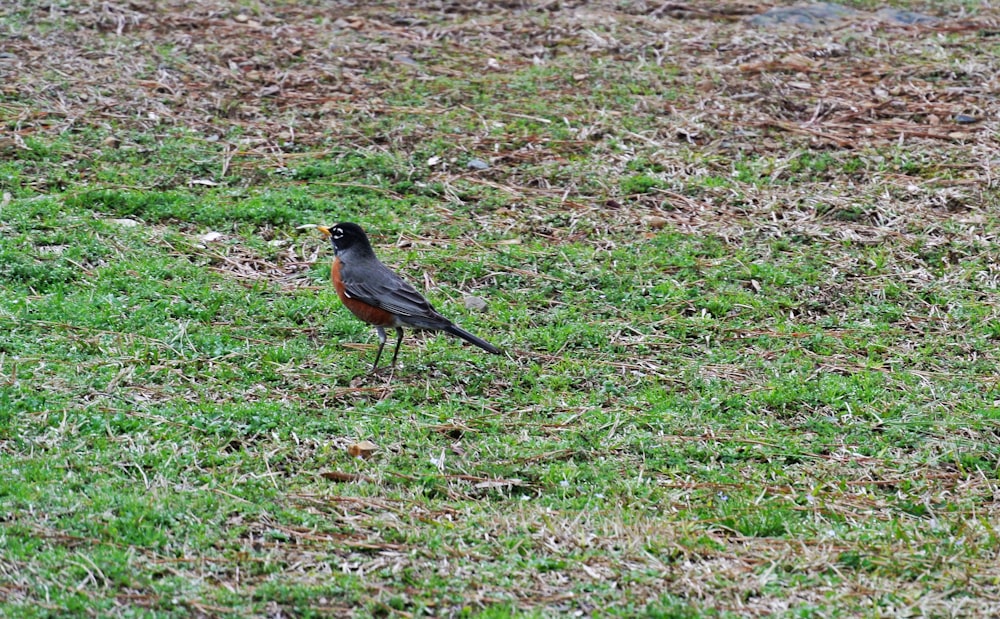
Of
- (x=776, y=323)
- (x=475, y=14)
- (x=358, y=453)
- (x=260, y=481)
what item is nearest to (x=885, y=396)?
(x=776, y=323)

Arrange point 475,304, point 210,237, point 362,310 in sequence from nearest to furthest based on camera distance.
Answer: point 362,310
point 475,304
point 210,237

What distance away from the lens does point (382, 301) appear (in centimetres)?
700

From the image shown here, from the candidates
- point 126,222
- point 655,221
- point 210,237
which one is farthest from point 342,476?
point 655,221

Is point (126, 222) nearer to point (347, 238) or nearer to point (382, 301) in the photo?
point (347, 238)

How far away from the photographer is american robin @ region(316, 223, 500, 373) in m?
6.94

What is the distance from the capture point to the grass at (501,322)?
4934 mm

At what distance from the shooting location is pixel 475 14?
13383 millimetres

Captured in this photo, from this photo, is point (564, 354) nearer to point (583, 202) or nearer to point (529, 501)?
point (529, 501)

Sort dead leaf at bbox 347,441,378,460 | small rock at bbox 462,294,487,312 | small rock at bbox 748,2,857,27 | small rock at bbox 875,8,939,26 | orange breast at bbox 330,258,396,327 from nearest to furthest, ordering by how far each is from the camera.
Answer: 1. dead leaf at bbox 347,441,378,460
2. orange breast at bbox 330,258,396,327
3. small rock at bbox 462,294,487,312
4. small rock at bbox 748,2,857,27
5. small rock at bbox 875,8,939,26

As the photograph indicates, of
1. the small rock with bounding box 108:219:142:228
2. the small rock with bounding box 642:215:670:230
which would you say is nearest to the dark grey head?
the small rock with bounding box 108:219:142:228

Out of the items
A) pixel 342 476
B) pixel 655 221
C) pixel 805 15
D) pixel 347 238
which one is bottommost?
pixel 342 476

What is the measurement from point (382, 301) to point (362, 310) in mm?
190

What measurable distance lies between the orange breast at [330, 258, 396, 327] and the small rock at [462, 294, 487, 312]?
87 centimetres

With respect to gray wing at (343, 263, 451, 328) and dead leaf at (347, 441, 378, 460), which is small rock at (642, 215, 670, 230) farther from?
dead leaf at (347, 441, 378, 460)
